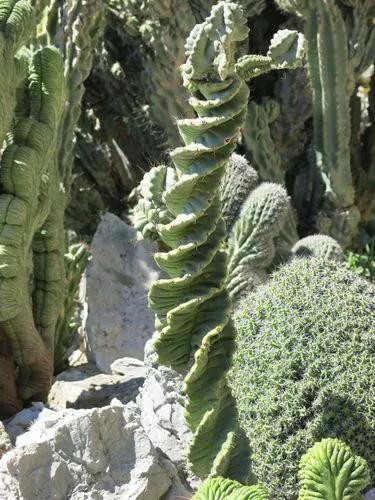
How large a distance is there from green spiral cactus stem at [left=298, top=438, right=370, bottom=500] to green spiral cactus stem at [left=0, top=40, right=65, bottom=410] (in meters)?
1.99

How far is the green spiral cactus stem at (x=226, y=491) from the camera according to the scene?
3.14m

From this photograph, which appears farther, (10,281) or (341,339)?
(10,281)

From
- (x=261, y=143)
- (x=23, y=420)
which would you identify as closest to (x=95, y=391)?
(x=23, y=420)

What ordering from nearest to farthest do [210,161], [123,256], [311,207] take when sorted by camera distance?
1. [210,161]
2. [123,256]
3. [311,207]

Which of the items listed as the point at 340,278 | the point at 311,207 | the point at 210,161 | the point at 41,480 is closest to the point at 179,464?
the point at 41,480

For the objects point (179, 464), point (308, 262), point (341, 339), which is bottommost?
point (179, 464)

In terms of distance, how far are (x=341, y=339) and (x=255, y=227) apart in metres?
1.65

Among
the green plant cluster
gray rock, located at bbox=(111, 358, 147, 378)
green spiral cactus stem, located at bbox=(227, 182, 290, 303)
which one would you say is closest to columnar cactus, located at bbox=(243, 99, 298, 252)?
green spiral cactus stem, located at bbox=(227, 182, 290, 303)

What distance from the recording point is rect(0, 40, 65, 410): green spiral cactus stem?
4.59 metres

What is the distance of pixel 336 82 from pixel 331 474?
13.3 ft

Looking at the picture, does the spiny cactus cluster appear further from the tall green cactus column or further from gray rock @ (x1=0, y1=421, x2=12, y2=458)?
gray rock @ (x1=0, y1=421, x2=12, y2=458)

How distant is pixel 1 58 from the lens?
4.52 m

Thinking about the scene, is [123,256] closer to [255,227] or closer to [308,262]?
[255,227]

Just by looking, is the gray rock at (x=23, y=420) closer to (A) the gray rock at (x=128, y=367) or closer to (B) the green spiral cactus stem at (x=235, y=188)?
(A) the gray rock at (x=128, y=367)
